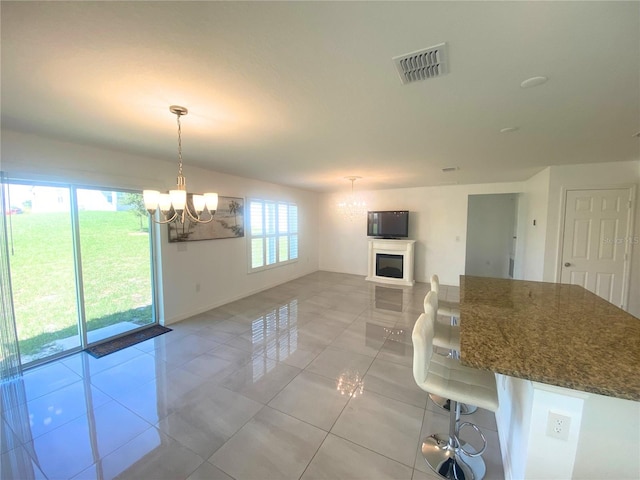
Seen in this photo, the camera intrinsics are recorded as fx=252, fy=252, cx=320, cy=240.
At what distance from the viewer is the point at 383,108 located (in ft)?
6.47

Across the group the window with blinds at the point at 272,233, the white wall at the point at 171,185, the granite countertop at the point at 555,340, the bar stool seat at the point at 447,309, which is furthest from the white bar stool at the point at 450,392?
the window with blinds at the point at 272,233

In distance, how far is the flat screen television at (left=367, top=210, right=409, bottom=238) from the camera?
6.52m

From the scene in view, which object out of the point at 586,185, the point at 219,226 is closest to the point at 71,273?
the point at 219,226

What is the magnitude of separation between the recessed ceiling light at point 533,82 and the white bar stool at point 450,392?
5.33ft

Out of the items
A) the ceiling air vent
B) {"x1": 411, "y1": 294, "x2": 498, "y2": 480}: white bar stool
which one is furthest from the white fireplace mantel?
the ceiling air vent

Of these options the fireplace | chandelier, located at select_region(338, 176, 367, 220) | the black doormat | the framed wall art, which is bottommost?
the black doormat

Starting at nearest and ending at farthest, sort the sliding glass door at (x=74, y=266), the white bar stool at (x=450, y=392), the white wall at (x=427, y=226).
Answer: the white bar stool at (x=450, y=392), the sliding glass door at (x=74, y=266), the white wall at (x=427, y=226)

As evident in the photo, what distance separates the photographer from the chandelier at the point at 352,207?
717 cm

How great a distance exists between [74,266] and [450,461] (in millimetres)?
4262

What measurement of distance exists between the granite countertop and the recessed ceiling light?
152 cm

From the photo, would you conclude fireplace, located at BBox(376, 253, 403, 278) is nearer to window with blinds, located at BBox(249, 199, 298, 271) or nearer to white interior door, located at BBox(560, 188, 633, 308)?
window with blinds, located at BBox(249, 199, 298, 271)

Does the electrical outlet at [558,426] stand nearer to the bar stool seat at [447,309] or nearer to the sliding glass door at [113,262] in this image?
the bar stool seat at [447,309]

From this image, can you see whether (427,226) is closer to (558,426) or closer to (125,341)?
(558,426)

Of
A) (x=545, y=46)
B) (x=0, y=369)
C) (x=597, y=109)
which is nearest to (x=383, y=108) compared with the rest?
(x=545, y=46)
